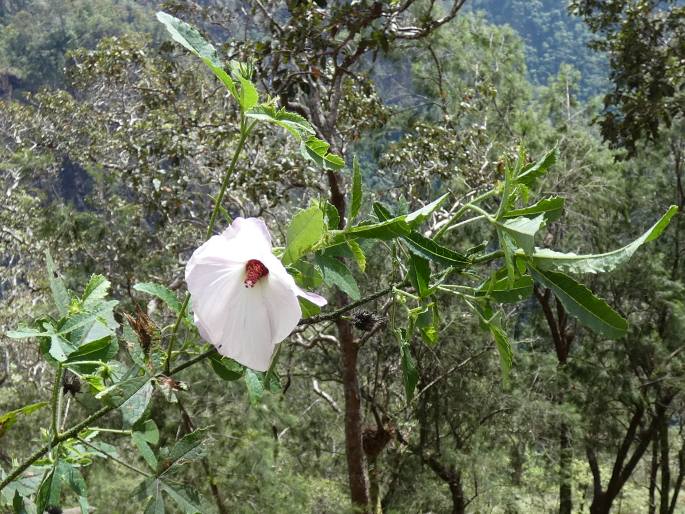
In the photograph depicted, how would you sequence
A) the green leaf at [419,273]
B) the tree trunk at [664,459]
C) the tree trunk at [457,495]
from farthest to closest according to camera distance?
the tree trunk at [664,459] < the tree trunk at [457,495] < the green leaf at [419,273]

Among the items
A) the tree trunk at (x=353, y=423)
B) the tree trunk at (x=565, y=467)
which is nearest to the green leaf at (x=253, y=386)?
the tree trunk at (x=353, y=423)

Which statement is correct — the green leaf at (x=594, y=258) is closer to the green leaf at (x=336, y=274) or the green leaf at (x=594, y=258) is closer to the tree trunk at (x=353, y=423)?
the green leaf at (x=336, y=274)

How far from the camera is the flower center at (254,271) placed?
464 millimetres

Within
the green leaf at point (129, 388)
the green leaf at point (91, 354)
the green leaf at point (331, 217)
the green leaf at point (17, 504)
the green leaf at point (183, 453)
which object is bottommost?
the green leaf at point (17, 504)

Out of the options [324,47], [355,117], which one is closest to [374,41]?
[324,47]

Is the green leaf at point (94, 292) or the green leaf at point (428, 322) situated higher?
the green leaf at point (428, 322)

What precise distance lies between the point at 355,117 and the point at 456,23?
13.2 feet

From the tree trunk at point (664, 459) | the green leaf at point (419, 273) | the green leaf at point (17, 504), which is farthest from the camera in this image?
the tree trunk at point (664, 459)

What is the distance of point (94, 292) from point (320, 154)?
0.23m

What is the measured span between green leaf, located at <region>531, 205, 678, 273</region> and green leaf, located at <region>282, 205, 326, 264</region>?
0.13m

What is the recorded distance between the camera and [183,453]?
0.59 m

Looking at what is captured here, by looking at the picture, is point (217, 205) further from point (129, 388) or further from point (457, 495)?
point (457, 495)

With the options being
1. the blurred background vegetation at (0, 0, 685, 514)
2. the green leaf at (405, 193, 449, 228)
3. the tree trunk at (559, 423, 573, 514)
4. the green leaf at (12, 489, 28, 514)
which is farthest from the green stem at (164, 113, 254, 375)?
the tree trunk at (559, 423, 573, 514)

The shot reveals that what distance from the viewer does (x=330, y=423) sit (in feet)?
26.6
